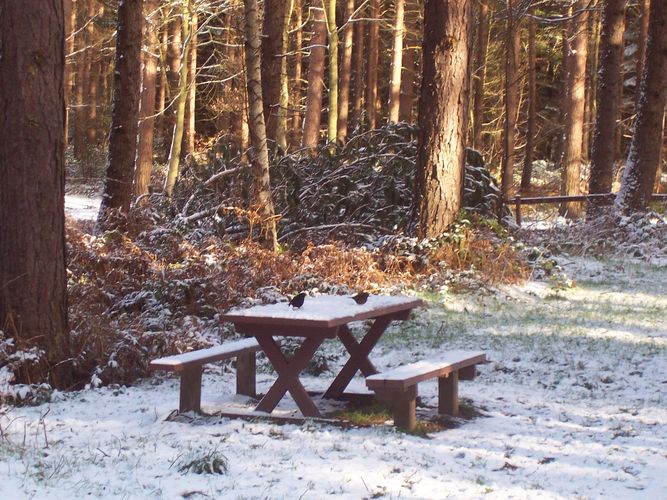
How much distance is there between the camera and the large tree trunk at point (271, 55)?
16.2 metres

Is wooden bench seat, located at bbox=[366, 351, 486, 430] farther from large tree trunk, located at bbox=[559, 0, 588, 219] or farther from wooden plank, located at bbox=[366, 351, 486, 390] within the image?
large tree trunk, located at bbox=[559, 0, 588, 219]

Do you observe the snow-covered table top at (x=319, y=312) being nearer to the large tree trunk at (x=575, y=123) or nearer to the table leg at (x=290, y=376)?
the table leg at (x=290, y=376)

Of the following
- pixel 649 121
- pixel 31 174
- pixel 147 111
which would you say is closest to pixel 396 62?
pixel 147 111

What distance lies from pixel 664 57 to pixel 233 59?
19.4 meters

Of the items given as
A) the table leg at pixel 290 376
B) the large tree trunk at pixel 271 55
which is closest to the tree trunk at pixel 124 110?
the large tree trunk at pixel 271 55

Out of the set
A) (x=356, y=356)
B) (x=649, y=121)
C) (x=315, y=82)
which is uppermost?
(x=315, y=82)

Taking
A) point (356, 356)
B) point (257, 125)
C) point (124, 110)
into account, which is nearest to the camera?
point (356, 356)

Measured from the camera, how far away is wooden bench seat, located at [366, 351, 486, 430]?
626 cm

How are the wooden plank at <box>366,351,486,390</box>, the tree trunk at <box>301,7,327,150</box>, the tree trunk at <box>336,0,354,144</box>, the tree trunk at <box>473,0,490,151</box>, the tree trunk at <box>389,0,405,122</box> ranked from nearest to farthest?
the wooden plank at <box>366,351,486,390</box>
the tree trunk at <box>301,7,327,150</box>
the tree trunk at <box>473,0,490,151</box>
the tree trunk at <box>389,0,405,122</box>
the tree trunk at <box>336,0,354,144</box>

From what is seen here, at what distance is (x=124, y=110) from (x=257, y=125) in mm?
2112

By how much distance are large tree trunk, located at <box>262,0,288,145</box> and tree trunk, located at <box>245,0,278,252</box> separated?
129 inches

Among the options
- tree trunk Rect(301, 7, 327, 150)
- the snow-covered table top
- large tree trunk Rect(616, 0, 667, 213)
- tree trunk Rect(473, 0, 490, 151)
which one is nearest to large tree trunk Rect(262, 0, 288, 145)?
large tree trunk Rect(616, 0, 667, 213)

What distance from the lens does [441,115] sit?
43.4ft

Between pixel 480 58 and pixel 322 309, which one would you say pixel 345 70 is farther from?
pixel 322 309
